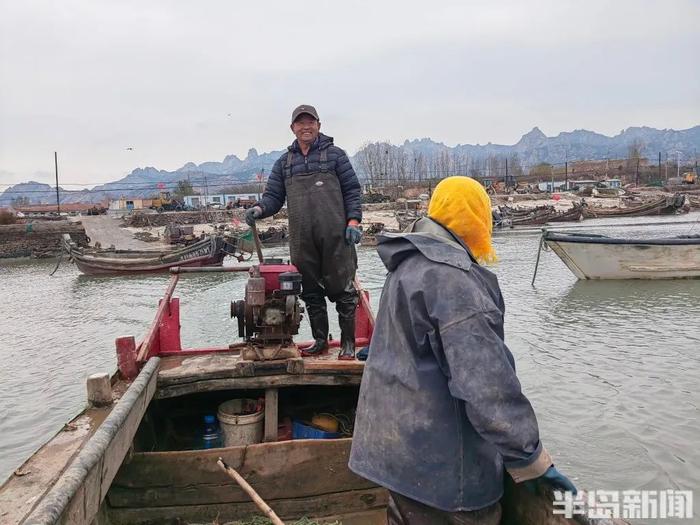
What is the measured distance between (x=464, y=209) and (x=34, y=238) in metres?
34.7

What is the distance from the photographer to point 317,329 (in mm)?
3939

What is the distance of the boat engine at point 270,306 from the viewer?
10.9 feet

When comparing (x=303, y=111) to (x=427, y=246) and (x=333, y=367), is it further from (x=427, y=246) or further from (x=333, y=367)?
(x=427, y=246)

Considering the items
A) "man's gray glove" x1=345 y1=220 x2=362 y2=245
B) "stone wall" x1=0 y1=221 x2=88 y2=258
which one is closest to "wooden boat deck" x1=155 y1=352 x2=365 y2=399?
"man's gray glove" x1=345 y1=220 x2=362 y2=245

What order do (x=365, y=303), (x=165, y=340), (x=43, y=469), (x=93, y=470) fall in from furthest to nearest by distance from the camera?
(x=365, y=303) < (x=165, y=340) < (x=43, y=469) < (x=93, y=470)

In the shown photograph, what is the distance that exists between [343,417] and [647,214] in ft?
138

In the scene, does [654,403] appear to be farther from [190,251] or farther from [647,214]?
[647,214]

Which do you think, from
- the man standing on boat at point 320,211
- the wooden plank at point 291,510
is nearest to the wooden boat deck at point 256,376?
the man standing on boat at point 320,211

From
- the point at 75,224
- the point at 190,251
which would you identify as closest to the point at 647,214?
the point at 190,251

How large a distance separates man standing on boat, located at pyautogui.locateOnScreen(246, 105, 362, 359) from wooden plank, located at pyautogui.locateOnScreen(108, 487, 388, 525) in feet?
2.97

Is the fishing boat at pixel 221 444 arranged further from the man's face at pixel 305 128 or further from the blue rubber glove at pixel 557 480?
the man's face at pixel 305 128

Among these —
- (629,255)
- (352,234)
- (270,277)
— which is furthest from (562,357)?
(629,255)

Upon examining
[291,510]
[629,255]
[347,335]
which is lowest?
[291,510]

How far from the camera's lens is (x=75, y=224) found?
33625 mm
